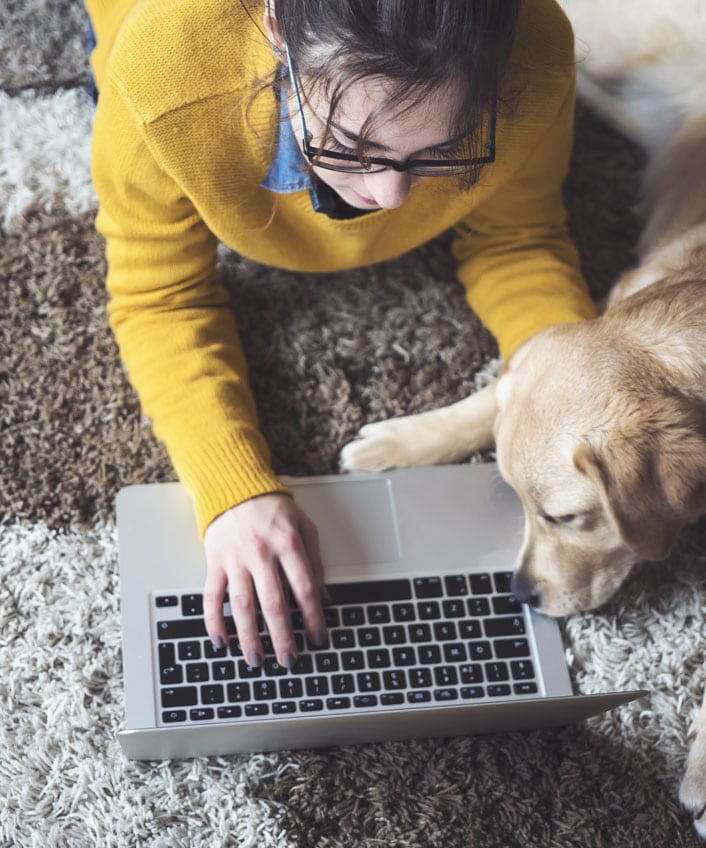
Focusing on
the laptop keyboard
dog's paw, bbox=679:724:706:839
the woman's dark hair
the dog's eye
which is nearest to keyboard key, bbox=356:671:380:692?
the laptop keyboard

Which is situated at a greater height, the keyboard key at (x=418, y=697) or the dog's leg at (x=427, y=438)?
the dog's leg at (x=427, y=438)

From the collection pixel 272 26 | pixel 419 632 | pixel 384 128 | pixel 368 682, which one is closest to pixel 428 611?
pixel 419 632

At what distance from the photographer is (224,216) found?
131cm

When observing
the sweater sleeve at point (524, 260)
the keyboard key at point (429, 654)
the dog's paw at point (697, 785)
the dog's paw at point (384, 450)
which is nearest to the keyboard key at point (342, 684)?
the keyboard key at point (429, 654)

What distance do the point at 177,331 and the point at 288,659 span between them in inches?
21.0

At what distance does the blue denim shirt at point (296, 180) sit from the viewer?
121 cm

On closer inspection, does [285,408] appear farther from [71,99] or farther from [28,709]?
[71,99]

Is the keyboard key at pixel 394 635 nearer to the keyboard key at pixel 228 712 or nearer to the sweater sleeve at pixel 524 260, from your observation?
the keyboard key at pixel 228 712

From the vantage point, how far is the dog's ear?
1169mm

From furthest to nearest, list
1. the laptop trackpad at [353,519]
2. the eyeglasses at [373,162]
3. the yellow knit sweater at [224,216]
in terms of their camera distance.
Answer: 1. the laptop trackpad at [353,519]
2. the yellow knit sweater at [224,216]
3. the eyeglasses at [373,162]

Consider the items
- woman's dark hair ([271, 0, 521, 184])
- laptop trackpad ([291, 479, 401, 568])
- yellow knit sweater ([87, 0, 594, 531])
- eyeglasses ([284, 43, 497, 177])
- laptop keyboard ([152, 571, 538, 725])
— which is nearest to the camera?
woman's dark hair ([271, 0, 521, 184])

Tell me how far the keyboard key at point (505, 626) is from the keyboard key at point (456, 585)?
6cm

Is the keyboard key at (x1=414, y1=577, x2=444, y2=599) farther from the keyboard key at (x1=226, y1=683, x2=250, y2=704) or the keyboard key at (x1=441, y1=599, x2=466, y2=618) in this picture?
the keyboard key at (x1=226, y1=683, x2=250, y2=704)

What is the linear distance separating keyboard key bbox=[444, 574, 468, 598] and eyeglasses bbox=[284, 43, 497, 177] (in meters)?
0.59
